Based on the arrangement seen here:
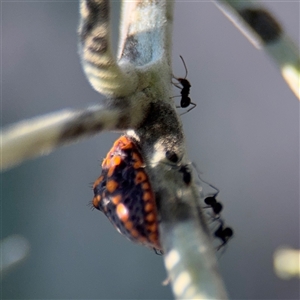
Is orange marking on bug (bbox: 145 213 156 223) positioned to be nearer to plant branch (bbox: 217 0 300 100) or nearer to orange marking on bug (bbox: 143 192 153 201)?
orange marking on bug (bbox: 143 192 153 201)

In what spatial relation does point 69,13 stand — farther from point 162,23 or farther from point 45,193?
point 162,23

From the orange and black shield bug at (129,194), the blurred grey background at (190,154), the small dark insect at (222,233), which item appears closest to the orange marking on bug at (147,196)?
the orange and black shield bug at (129,194)

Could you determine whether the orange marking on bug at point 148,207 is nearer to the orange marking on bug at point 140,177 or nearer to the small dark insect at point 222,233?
Answer: the orange marking on bug at point 140,177

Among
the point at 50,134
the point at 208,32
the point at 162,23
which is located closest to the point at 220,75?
the point at 208,32

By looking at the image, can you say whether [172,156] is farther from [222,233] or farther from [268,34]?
[222,233]

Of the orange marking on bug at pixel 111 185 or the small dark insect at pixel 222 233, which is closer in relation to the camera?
the orange marking on bug at pixel 111 185
